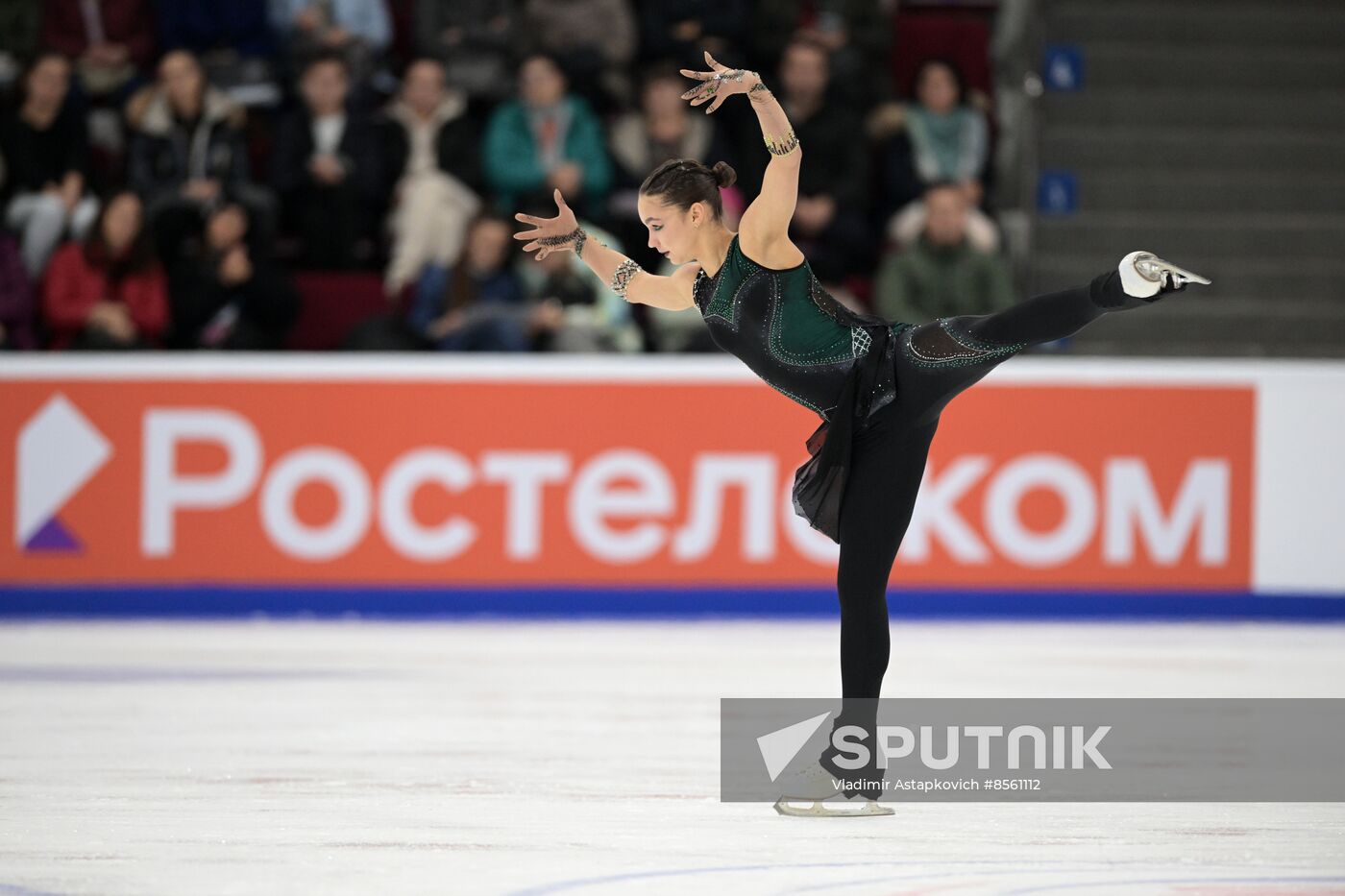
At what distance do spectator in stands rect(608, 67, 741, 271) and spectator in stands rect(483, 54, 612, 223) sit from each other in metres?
0.12

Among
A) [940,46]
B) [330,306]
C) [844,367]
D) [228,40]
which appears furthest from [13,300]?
[844,367]

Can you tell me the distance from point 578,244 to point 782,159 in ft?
2.72

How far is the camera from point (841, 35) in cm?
996

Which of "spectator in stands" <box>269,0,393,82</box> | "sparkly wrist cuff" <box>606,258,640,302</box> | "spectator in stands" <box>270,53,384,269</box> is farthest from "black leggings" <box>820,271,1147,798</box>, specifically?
"spectator in stands" <box>269,0,393,82</box>

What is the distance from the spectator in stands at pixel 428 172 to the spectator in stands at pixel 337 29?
12.3 inches

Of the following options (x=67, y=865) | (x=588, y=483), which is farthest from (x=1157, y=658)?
(x=67, y=865)

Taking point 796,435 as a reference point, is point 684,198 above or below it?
above

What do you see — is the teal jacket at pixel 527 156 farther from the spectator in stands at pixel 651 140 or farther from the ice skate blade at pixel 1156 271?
the ice skate blade at pixel 1156 271

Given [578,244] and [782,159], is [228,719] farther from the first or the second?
[782,159]

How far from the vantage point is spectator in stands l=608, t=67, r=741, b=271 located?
9.31 metres

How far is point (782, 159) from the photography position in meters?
3.85

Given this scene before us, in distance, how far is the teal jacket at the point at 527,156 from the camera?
368 inches

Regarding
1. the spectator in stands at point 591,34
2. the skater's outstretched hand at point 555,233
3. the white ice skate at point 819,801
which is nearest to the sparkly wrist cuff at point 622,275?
the skater's outstretched hand at point 555,233

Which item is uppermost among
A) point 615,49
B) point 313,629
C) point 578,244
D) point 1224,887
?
point 615,49
